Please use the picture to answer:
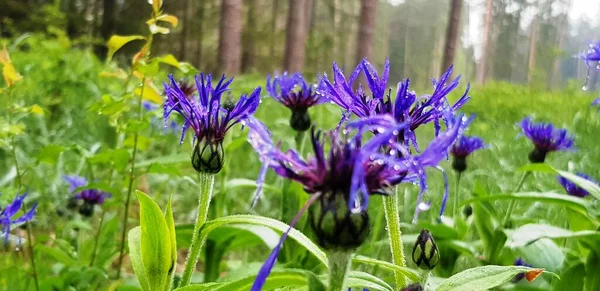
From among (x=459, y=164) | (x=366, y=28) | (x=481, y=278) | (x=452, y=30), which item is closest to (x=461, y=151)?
(x=459, y=164)

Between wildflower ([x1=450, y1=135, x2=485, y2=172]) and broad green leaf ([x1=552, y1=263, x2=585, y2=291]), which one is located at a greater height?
wildflower ([x1=450, y1=135, x2=485, y2=172])

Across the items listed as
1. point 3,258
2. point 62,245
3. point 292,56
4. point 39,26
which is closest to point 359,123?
point 62,245

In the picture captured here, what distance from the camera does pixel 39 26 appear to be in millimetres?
16812

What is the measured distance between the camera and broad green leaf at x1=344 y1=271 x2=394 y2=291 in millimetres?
831

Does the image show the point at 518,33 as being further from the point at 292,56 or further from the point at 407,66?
the point at 292,56

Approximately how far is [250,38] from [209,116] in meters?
23.5

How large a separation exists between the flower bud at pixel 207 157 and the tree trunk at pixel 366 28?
11388 mm

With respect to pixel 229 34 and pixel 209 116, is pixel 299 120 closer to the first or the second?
pixel 209 116

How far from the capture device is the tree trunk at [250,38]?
79.0 feet

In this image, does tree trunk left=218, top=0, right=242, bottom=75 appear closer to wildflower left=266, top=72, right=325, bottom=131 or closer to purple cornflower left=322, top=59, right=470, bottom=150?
wildflower left=266, top=72, right=325, bottom=131

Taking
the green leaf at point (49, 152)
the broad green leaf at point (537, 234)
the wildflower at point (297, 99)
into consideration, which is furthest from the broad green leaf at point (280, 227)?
the wildflower at point (297, 99)

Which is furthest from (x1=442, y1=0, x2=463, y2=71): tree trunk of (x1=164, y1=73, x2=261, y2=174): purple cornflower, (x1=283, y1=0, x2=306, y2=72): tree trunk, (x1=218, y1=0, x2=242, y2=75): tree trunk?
(x1=164, y1=73, x2=261, y2=174): purple cornflower

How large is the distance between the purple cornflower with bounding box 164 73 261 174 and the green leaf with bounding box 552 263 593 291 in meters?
0.86

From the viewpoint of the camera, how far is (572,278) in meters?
1.45
